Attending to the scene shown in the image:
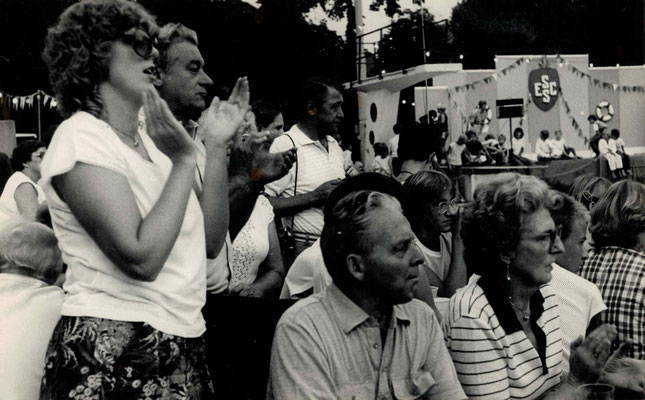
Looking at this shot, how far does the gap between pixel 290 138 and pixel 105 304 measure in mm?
2743

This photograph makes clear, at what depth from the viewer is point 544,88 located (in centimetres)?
3030

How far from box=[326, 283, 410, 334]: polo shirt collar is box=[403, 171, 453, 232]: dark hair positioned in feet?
5.47

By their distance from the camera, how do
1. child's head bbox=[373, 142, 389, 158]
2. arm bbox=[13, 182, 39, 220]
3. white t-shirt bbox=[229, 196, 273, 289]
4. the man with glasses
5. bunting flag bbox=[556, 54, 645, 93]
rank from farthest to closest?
bunting flag bbox=[556, 54, 645, 93], child's head bbox=[373, 142, 389, 158], arm bbox=[13, 182, 39, 220], the man with glasses, white t-shirt bbox=[229, 196, 273, 289]

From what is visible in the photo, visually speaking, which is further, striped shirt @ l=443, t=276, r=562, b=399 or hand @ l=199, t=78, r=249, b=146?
striped shirt @ l=443, t=276, r=562, b=399

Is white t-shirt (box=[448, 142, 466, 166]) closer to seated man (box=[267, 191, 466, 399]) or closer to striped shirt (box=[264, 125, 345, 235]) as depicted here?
striped shirt (box=[264, 125, 345, 235])

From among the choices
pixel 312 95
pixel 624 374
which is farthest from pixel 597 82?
pixel 624 374

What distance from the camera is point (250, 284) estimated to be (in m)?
3.53

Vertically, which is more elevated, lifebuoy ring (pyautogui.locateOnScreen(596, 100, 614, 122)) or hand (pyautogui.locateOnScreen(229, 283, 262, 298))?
lifebuoy ring (pyautogui.locateOnScreen(596, 100, 614, 122))

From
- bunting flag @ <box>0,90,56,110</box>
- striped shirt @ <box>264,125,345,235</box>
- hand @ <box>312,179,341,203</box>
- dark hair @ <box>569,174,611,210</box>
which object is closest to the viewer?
hand @ <box>312,179,341,203</box>

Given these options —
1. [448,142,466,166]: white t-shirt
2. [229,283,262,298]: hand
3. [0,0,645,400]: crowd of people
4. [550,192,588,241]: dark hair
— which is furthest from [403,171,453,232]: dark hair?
[448,142,466,166]: white t-shirt

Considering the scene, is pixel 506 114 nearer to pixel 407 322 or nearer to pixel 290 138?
pixel 290 138

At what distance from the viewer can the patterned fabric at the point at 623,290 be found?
139 inches

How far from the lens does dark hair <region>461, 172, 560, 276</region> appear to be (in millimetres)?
2775

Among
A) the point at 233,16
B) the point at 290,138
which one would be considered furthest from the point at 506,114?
the point at 290,138
